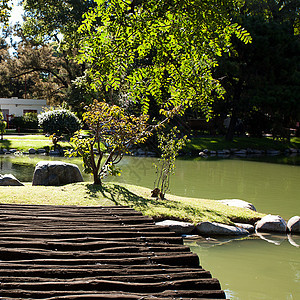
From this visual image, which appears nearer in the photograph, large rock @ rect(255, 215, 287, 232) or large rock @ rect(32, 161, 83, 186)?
large rock @ rect(255, 215, 287, 232)

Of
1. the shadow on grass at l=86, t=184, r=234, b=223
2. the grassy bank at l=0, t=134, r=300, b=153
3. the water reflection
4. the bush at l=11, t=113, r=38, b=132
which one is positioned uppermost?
the bush at l=11, t=113, r=38, b=132

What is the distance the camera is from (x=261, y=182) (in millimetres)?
17375

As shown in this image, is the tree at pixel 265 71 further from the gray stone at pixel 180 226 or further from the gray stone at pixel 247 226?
the gray stone at pixel 180 226

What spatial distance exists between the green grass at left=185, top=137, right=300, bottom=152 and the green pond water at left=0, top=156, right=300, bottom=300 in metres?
4.22

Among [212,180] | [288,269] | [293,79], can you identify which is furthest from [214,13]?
[293,79]

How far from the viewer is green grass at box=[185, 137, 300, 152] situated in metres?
29.8

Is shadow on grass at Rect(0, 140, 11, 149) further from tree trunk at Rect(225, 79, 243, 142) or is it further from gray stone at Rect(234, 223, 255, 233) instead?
gray stone at Rect(234, 223, 255, 233)

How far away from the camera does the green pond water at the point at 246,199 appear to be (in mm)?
6359

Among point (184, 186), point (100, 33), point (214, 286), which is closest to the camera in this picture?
point (214, 286)

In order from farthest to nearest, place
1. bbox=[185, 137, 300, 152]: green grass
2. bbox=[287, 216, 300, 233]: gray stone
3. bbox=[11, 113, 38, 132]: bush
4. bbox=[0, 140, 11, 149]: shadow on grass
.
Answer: bbox=[11, 113, 38, 132]: bush → bbox=[185, 137, 300, 152]: green grass → bbox=[0, 140, 11, 149]: shadow on grass → bbox=[287, 216, 300, 233]: gray stone

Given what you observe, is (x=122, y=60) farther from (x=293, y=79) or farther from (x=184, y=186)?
(x=293, y=79)

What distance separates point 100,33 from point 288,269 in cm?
480

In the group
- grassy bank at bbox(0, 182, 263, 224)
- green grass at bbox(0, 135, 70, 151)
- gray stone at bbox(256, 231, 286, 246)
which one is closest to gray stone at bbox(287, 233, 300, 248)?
gray stone at bbox(256, 231, 286, 246)

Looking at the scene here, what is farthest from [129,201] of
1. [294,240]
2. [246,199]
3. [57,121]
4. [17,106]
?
[17,106]
